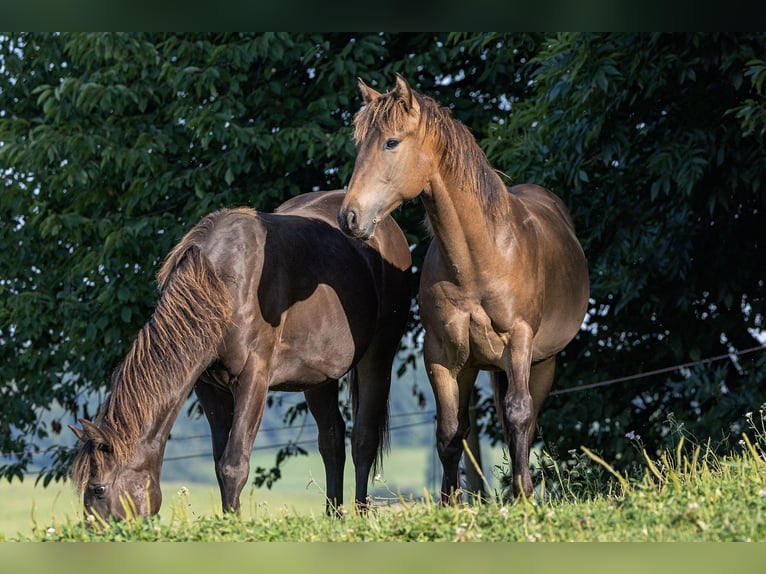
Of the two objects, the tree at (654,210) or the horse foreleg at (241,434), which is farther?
the tree at (654,210)

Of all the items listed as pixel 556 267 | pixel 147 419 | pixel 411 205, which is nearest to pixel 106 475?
pixel 147 419

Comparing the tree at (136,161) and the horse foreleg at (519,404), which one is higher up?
the tree at (136,161)

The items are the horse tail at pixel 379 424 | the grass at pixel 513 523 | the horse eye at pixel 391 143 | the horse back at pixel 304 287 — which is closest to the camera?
the grass at pixel 513 523

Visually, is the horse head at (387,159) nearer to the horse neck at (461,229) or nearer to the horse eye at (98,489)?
the horse neck at (461,229)

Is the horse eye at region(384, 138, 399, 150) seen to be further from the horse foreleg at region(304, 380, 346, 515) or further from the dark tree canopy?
the dark tree canopy

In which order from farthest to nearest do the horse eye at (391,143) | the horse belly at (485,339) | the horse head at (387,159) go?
1. the horse belly at (485,339)
2. the horse eye at (391,143)
3. the horse head at (387,159)

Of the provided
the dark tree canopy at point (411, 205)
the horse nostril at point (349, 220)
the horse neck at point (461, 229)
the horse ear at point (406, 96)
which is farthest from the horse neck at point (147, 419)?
the dark tree canopy at point (411, 205)

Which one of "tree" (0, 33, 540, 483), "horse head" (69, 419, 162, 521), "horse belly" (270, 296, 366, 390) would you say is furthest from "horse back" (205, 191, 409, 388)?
"tree" (0, 33, 540, 483)

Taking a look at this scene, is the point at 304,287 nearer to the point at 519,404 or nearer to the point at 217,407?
the point at 217,407

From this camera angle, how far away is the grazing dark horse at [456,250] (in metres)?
5.28

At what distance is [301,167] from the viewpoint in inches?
429

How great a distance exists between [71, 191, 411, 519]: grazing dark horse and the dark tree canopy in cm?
208

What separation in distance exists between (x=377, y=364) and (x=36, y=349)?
19.3ft

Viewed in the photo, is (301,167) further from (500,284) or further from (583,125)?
(500,284)
